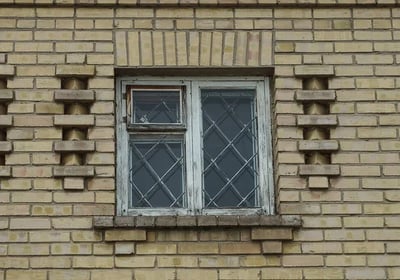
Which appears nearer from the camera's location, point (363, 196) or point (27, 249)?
point (27, 249)

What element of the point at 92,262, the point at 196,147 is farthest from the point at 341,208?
the point at 92,262

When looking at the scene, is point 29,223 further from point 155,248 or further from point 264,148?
point 264,148

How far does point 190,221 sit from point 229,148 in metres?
0.78

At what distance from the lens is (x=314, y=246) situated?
8.00 m

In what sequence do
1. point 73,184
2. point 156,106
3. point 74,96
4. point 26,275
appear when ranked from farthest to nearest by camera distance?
point 156,106, point 74,96, point 73,184, point 26,275

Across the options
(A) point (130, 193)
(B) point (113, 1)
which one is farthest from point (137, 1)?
(A) point (130, 193)

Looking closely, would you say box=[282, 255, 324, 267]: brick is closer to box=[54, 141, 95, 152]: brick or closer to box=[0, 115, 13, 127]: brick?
box=[54, 141, 95, 152]: brick

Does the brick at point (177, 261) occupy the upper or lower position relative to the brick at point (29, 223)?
lower

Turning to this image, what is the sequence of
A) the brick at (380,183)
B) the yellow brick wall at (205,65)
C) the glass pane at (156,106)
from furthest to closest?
the glass pane at (156,106) → the brick at (380,183) → the yellow brick wall at (205,65)

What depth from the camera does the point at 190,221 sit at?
7973 millimetres

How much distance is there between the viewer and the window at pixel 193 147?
8305 millimetres

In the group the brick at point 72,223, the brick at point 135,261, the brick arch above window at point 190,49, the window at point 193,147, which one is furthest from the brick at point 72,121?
the brick at point 135,261

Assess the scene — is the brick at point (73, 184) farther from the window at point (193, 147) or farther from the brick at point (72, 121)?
A: the brick at point (72, 121)

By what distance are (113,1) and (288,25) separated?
1.39 meters
